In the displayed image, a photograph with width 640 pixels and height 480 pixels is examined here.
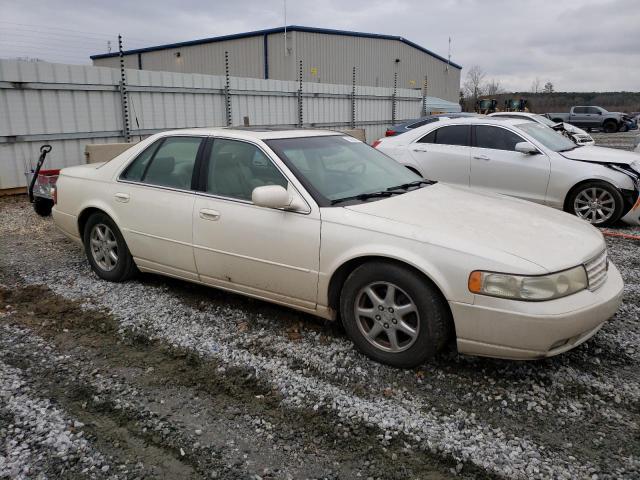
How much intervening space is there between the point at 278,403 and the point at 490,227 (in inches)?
66.7

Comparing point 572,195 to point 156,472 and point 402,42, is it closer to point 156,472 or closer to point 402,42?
point 156,472

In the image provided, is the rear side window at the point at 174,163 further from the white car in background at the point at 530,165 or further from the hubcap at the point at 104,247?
the white car in background at the point at 530,165

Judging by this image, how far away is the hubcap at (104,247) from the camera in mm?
4949

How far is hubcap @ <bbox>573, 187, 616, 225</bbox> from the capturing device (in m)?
7.42

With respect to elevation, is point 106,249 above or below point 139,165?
below

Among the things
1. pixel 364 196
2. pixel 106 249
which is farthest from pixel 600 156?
pixel 106 249

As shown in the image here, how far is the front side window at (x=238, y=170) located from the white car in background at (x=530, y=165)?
15.7 ft

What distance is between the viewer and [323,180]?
12.9 ft

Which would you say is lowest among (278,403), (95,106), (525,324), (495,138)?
(278,403)

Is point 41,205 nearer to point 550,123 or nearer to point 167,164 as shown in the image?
point 167,164

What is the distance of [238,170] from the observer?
415cm

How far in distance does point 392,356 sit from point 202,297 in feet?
6.65

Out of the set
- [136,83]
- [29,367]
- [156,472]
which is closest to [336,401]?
[156,472]

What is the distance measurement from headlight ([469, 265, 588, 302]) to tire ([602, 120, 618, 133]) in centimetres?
3559
